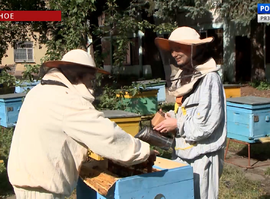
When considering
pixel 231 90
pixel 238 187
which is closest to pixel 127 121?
pixel 238 187

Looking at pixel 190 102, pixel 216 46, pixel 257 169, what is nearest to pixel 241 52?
pixel 216 46

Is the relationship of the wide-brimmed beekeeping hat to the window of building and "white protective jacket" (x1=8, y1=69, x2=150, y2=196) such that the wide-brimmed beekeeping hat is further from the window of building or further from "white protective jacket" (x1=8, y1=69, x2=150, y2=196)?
the window of building

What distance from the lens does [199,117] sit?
174cm

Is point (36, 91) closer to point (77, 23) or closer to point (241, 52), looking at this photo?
point (77, 23)

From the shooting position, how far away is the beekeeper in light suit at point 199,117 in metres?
1.75

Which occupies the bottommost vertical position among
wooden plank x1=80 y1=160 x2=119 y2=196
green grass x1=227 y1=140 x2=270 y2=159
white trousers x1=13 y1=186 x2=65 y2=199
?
green grass x1=227 y1=140 x2=270 y2=159

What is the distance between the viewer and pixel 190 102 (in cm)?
185

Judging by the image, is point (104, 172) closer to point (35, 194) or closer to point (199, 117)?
point (35, 194)

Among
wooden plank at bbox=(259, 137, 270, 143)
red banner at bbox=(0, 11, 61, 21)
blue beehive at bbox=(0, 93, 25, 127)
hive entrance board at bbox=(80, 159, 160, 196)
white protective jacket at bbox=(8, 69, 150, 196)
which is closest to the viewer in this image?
white protective jacket at bbox=(8, 69, 150, 196)

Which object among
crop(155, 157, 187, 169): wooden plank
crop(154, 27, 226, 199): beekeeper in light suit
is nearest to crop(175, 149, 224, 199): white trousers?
crop(154, 27, 226, 199): beekeeper in light suit

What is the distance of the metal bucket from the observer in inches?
71.6

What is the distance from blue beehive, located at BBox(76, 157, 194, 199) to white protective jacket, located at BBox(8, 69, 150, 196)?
0.09 m

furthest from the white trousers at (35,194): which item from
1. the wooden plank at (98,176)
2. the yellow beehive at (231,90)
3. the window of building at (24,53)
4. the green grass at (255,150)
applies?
the window of building at (24,53)

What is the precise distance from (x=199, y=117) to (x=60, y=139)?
71 centimetres
